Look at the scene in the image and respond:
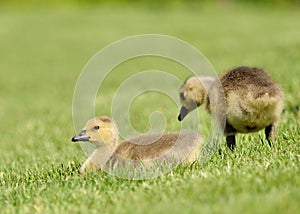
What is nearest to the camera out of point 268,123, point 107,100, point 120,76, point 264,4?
point 268,123

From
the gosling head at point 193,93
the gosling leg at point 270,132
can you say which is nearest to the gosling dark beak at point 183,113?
the gosling head at point 193,93

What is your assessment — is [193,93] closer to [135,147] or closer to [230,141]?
[230,141]

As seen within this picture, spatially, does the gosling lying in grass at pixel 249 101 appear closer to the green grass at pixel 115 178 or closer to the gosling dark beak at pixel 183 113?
the green grass at pixel 115 178

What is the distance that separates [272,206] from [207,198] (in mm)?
521

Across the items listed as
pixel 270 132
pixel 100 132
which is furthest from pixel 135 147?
pixel 270 132

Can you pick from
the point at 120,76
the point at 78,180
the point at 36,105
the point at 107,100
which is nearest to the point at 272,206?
the point at 78,180

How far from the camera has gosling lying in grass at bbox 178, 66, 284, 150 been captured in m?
5.59

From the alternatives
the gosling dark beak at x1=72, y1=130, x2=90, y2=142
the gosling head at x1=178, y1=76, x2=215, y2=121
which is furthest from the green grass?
the gosling head at x1=178, y1=76, x2=215, y2=121

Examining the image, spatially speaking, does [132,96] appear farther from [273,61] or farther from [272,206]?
[272,206]

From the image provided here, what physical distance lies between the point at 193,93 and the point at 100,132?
4.21 ft

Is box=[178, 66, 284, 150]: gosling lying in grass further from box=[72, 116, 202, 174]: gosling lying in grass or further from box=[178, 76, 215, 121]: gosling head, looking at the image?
box=[72, 116, 202, 174]: gosling lying in grass

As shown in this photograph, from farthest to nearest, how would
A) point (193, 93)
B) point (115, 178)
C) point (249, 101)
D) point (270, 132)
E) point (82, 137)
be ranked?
point (193, 93), point (270, 132), point (82, 137), point (249, 101), point (115, 178)

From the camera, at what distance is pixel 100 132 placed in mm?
5961

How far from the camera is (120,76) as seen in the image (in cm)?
1942
